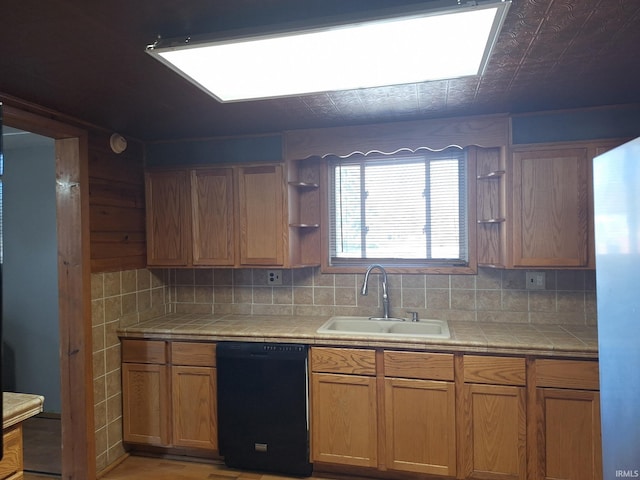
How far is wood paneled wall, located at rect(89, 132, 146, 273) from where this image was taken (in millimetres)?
2523

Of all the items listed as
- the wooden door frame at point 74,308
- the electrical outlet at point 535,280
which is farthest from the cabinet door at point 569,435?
the wooden door frame at point 74,308

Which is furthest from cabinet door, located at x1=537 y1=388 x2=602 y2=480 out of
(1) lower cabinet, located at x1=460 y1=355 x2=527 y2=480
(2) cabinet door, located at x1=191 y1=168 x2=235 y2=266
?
(2) cabinet door, located at x1=191 y1=168 x2=235 y2=266

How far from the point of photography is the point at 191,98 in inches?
81.8

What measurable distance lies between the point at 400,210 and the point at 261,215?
1000 mm

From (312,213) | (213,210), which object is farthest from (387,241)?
(213,210)

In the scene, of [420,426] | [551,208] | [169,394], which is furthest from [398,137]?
[169,394]

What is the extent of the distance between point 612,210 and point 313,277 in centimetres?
198

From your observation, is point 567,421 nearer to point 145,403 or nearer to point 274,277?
point 274,277

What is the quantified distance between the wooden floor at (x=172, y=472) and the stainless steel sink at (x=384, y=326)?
0.94m

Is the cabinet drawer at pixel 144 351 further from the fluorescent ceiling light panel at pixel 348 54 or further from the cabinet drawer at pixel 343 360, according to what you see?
the fluorescent ceiling light panel at pixel 348 54

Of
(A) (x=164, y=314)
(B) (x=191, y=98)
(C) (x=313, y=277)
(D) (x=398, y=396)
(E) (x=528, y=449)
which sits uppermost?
(B) (x=191, y=98)

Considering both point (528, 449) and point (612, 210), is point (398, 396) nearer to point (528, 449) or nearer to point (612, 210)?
point (528, 449)

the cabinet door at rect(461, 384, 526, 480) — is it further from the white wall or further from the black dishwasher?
the white wall

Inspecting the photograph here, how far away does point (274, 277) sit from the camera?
3.04m
